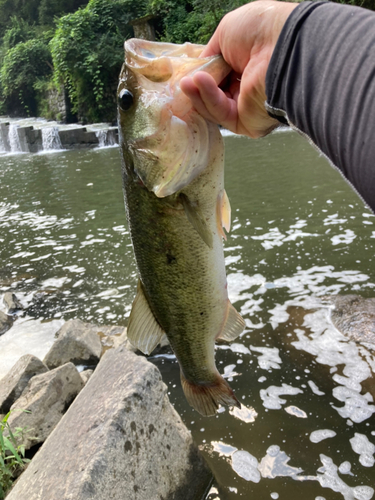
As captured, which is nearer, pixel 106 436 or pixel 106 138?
pixel 106 436

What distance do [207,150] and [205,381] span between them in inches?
43.9

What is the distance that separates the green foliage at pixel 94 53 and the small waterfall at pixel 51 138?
11.5 ft

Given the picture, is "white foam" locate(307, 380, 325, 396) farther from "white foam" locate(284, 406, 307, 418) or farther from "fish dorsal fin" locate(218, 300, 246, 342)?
"fish dorsal fin" locate(218, 300, 246, 342)

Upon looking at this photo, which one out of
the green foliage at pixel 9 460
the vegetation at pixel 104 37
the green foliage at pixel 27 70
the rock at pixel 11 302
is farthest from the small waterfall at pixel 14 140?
the green foliage at pixel 9 460

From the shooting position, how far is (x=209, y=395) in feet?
6.43

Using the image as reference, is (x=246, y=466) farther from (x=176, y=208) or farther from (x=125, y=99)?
(x=125, y=99)

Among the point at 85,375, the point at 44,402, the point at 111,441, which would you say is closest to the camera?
the point at 111,441

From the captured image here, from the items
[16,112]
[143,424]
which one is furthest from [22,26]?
[143,424]

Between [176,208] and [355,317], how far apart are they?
3.37 m

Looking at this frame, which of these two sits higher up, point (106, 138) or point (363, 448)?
point (363, 448)

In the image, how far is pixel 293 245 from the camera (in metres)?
6.31

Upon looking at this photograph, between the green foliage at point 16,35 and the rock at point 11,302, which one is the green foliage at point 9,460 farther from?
the green foliage at point 16,35

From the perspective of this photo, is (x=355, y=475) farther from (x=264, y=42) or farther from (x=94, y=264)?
(x=94, y=264)

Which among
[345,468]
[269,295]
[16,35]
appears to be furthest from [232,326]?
[16,35]
